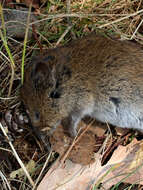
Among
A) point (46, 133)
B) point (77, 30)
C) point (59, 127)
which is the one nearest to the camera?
point (46, 133)

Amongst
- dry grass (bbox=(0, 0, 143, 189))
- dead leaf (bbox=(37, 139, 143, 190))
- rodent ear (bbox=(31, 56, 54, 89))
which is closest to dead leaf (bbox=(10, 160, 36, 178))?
dead leaf (bbox=(37, 139, 143, 190))

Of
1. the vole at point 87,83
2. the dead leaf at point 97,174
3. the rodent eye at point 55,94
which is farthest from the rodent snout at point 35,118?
the dead leaf at point 97,174

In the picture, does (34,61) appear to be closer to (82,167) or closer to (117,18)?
(82,167)

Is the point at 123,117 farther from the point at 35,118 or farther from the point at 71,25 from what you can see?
the point at 71,25

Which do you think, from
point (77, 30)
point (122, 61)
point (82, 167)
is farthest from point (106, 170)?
point (77, 30)

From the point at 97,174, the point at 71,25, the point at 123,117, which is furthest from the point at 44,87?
the point at 71,25

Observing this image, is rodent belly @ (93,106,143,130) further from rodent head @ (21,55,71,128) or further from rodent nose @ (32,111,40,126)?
rodent nose @ (32,111,40,126)

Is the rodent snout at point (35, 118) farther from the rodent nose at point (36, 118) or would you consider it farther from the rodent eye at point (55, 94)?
the rodent eye at point (55, 94)
